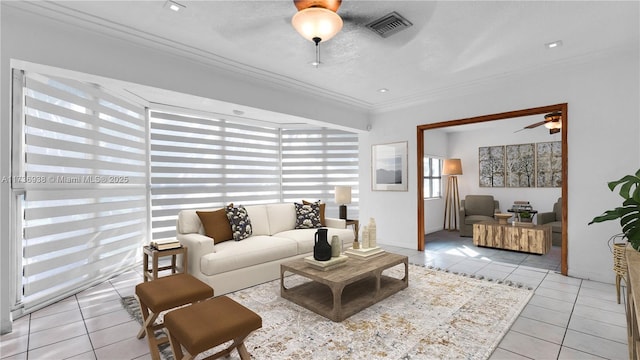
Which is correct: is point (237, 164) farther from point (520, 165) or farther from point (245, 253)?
point (520, 165)

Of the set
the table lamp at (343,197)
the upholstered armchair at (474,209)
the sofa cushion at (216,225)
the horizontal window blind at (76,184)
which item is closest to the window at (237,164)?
the horizontal window blind at (76,184)

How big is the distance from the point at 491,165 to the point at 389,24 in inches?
232

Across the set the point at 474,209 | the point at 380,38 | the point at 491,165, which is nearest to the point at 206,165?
the point at 380,38

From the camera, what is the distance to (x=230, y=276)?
325cm

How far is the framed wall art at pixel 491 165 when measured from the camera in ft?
23.4

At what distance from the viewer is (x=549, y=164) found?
21.3 feet

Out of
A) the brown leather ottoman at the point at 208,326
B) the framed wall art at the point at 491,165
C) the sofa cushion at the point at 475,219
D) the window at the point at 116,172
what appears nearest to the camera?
the brown leather ottoman at the point at 208,326

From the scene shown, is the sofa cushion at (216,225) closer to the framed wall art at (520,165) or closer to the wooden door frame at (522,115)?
the wooden door frame at (522,115)

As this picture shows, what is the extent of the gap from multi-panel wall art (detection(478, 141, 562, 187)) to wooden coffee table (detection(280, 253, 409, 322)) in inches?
206

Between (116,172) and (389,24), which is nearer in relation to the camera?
(389,24)

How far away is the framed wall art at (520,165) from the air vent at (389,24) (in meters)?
5.67

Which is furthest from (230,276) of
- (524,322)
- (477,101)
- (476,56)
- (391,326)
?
(477,101)

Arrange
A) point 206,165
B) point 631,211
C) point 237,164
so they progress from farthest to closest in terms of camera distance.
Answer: point 237,164
point 206,165
point 631,211

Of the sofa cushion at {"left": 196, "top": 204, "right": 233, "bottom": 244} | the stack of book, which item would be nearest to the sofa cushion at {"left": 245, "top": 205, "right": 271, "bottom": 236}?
the sofa cushion at {"left": 196, "top": 204, "right": 233, "bottom": 244}
